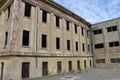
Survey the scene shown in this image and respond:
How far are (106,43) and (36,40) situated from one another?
18.3m

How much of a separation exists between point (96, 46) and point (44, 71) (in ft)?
58.4

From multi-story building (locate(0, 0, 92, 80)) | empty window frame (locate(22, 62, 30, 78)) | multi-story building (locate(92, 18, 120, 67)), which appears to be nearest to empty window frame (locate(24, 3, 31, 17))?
multi-story building (locate(0, 0, 92, 80))

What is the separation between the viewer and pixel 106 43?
26922 mm

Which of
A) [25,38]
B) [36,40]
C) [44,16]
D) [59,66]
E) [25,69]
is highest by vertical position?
[44,16]

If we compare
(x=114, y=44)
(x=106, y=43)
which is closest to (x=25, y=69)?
(x=106, y=43)

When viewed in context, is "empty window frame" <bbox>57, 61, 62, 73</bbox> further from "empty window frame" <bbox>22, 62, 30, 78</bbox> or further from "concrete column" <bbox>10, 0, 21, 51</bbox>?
"concrete column" <bbox>10, 0, 21, 51</bbox>

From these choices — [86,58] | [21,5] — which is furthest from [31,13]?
[86,58]

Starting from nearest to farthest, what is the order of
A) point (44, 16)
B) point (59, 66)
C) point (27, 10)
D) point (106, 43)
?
point (27, 10)
point (44, 16)
point (59, 66)
point (106, 43)

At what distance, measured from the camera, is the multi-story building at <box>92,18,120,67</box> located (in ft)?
83.3

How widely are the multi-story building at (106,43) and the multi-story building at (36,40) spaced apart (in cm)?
705

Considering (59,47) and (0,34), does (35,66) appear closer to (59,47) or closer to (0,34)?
(59,47)

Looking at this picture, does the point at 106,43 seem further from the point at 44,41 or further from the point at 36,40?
the point at 36,40

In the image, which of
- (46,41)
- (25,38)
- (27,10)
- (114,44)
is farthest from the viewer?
(114,44)

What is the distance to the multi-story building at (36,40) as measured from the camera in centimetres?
1273
